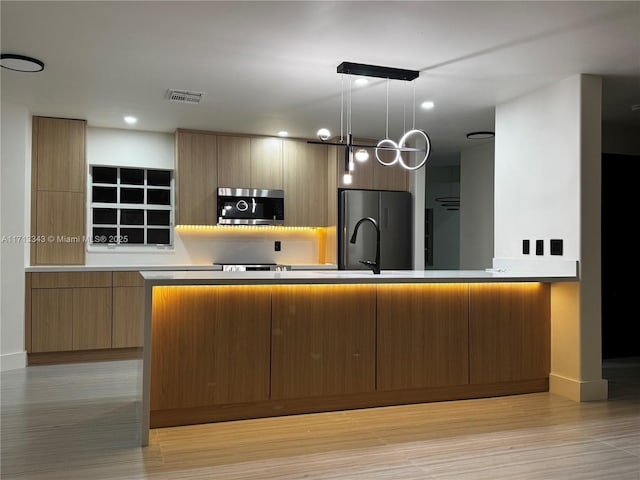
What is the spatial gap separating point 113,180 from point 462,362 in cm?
A: 460

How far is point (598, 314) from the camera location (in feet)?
14.2

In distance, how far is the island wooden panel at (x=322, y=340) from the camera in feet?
12.1

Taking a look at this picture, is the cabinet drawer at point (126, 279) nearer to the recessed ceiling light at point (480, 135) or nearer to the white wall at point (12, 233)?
the white wall at point (12, 233)

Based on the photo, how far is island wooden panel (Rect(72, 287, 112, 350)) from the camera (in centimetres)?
571

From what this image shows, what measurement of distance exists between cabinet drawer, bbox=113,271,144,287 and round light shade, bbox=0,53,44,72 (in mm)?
2372

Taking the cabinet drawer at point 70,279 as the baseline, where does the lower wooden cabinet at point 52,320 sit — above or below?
below

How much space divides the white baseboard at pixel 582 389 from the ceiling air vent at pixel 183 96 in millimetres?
3879

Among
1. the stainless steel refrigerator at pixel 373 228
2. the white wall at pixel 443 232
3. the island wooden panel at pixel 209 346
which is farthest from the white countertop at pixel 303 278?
the white wall at pixel 443 232

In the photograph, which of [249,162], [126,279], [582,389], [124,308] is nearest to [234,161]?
[249,162]

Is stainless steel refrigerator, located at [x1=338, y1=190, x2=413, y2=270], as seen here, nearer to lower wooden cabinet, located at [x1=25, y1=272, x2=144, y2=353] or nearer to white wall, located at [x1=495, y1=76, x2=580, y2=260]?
white wall, located at [x1=495, y1=76, x2=580, y2=260]

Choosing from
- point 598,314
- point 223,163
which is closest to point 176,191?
point 223,163

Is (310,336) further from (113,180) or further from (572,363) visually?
(113,180)

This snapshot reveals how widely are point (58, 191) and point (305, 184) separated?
2796 millimetres

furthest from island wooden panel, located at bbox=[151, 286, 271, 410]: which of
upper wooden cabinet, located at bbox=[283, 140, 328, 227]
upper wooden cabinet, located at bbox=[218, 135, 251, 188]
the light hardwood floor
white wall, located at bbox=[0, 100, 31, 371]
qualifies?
upper wooden cabinet, located at bbox=[283, 140, 328, 227]
